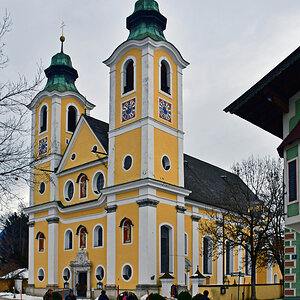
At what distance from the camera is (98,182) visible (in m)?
36.9

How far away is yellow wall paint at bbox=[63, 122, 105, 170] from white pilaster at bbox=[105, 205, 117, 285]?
481cm

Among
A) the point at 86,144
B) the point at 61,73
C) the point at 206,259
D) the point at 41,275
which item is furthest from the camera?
the point at 61,73

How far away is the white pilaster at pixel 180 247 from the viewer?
32875mm

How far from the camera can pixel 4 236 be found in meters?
69.4

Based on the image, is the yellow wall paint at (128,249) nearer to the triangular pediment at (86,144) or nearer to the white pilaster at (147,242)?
the white pilaster at (147,242)

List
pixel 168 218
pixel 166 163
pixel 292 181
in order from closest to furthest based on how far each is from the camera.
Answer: pixel 292 181
pixel 168 218
pixel 166 163

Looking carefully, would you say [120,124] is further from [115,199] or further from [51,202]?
[51,202]

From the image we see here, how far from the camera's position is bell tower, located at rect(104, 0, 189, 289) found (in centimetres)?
3170

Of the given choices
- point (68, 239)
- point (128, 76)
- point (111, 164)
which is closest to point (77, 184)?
point (68, 239)

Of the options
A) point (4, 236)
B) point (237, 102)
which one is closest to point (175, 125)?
point (237, 102)

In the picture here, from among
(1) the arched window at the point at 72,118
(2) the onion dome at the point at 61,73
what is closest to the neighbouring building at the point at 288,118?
(1) the arched window at the point at 72,118

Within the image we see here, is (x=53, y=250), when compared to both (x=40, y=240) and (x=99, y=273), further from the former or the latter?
(x=99, y=273)

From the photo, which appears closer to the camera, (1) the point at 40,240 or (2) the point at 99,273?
(2) the point at 99,273

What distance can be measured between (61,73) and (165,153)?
14803 millimetres
